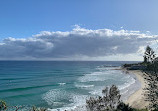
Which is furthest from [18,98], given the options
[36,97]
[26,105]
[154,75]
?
[154,75]

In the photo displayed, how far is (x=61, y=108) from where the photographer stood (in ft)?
86.0

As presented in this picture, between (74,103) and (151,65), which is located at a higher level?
(151,65)

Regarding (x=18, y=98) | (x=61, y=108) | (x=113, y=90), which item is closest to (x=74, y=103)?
(x=61, y=108)

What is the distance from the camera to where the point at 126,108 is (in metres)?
20.0

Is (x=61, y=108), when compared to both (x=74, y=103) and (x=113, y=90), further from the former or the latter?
(x=113, y=90)

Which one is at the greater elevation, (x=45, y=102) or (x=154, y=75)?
(x=154, y=75)

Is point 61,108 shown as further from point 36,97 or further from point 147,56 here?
point 147,56

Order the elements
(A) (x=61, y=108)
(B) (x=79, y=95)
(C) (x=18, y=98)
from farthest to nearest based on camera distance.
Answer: (B) (x=79, y=95), (C) (x=18, y=98), (A) (x=61, y=108)

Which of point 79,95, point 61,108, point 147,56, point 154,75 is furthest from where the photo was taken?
point 79,95

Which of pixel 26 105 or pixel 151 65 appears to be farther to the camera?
pixel 26 105

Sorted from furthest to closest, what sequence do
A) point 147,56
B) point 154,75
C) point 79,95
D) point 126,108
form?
1. point 79,95
2. point 126,108
3. point 154,75
4. point 147,56

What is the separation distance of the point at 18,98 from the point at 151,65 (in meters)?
30.5

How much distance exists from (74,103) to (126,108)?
12.1 metres

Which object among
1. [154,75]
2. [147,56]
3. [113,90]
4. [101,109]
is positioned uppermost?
[147,56]
